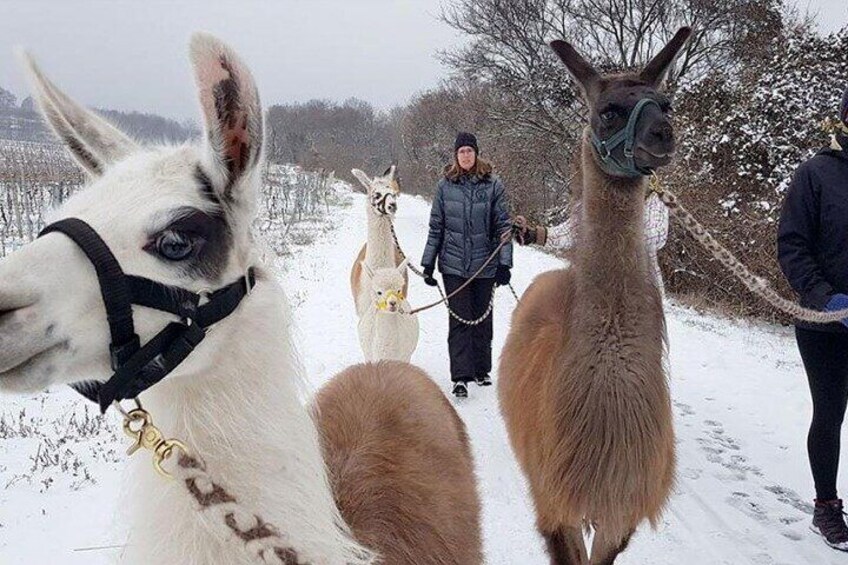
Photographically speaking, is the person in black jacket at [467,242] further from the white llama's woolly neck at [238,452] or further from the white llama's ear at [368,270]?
the white llama's woolly neck at [238,452]

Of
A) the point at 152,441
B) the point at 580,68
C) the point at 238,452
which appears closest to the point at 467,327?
the point at 580,68

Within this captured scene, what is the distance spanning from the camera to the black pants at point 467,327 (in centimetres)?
488

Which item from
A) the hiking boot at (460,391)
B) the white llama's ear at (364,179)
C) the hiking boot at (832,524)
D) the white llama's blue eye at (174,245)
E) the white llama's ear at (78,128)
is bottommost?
the hiking boot at (460,391)

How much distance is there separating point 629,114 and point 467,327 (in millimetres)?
2823

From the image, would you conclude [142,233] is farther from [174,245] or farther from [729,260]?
[729,260]

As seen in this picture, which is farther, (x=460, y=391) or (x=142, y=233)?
(x=460, y=391)

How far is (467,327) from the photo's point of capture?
4922 mm

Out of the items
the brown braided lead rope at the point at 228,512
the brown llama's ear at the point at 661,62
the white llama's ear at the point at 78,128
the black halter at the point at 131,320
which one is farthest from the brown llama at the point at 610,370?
the white llama's ear at the point at 78,128

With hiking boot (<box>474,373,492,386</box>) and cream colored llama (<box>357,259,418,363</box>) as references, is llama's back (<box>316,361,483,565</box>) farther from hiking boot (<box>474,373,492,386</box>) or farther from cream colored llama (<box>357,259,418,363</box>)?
hiking boot (<box>474,373,492,386</box>)

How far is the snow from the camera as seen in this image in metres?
2.88

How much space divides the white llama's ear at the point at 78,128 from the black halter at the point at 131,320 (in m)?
0.33

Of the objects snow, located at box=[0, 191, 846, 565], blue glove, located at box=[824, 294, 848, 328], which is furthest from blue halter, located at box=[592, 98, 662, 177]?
snow, located at box=[0, 191, 846, 565]

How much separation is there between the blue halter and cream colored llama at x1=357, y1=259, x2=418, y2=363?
2.37m

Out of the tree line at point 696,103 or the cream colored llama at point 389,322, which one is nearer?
the cream colored llama at point 389,322
